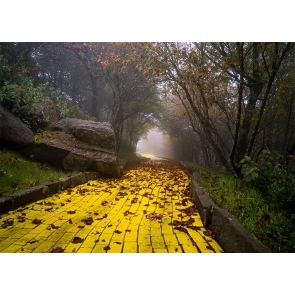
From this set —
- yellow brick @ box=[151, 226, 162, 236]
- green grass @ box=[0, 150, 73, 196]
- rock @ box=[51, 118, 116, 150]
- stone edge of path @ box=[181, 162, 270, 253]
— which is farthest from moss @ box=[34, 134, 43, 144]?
stone edge of path @ box=[181, 162, 270, 253]

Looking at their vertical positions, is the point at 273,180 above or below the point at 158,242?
above

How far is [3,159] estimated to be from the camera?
4.59 m

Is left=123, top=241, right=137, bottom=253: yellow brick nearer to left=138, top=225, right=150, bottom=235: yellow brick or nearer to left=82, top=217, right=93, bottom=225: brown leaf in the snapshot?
left=138, top=225, right=150, bottom=235: yellow brick

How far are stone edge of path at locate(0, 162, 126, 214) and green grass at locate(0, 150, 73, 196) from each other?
0.67ft

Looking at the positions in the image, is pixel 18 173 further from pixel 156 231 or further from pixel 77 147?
pixel 156 231

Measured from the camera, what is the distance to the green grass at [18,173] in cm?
356

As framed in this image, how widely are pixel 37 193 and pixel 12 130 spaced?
253 cm

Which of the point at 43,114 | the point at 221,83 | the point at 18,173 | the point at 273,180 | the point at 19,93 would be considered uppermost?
the point at 221,83

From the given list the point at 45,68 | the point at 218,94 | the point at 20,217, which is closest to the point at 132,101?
the point at 45,68

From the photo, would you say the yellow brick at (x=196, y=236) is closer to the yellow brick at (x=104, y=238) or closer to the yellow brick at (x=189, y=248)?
the yellow brick at (x=189, y=248)

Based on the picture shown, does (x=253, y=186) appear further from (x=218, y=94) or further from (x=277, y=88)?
(x=277, y=88)

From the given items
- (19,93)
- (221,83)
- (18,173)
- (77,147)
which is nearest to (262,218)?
(18,173)

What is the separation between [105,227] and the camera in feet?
8.71

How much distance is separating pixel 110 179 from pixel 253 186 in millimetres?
3821
